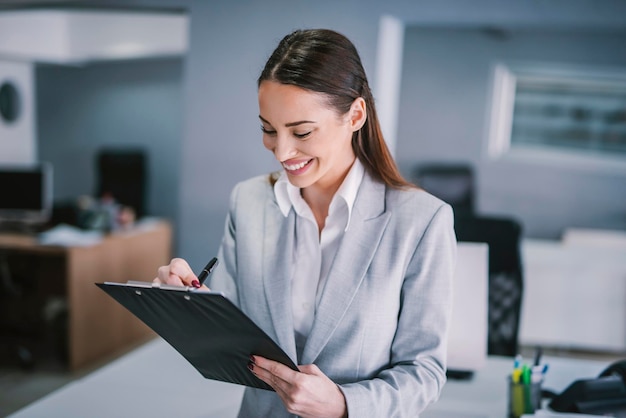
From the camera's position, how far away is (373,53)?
337cm

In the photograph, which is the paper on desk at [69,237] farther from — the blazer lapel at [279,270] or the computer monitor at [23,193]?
the blazer lapel at [279,270]

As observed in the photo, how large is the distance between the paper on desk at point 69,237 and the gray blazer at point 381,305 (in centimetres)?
307

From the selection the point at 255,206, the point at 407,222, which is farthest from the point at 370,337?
the point at 255,206

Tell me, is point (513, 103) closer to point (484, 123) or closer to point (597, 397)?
point (484, 123)

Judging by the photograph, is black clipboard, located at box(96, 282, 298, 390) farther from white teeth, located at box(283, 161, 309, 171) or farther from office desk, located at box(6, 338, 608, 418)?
office desk, located at box(6, 338, 608, 418)

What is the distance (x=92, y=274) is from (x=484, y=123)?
12.8 feet

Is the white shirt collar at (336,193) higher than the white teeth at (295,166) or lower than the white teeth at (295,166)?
lower

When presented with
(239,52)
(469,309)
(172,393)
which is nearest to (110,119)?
(239,52)

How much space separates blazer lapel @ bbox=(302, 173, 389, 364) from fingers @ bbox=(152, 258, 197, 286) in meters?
0.26

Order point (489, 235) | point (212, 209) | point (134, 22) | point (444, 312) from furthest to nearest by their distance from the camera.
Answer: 1. point (134, 22)
2. point (212, 209)
3. point (489, 235)
4. point (444, 312)

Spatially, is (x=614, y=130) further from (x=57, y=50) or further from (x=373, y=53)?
(x=57, y=50)

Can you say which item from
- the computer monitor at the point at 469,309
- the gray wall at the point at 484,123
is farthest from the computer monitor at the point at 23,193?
the computer monitor at the point at 469,309

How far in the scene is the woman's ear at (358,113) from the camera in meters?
1.20

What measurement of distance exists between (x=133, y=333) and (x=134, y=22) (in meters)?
3.66
